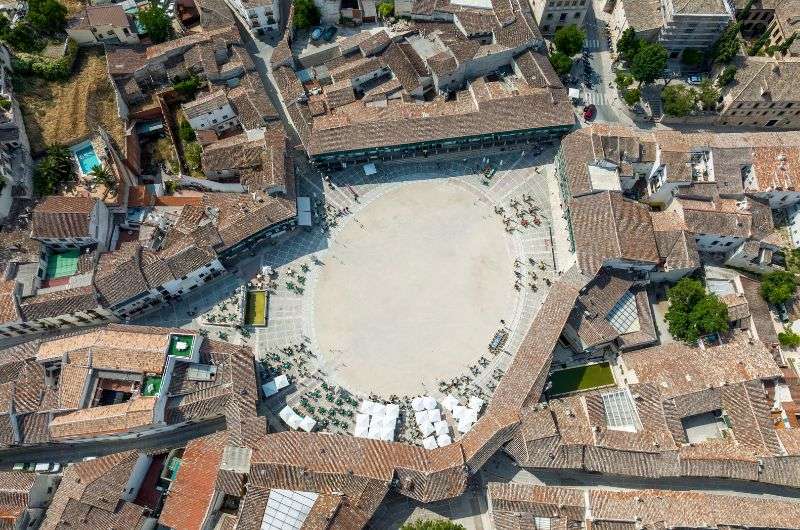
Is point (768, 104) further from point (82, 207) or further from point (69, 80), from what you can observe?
point (69, 80)

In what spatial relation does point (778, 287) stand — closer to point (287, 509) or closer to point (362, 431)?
point (362, 431)

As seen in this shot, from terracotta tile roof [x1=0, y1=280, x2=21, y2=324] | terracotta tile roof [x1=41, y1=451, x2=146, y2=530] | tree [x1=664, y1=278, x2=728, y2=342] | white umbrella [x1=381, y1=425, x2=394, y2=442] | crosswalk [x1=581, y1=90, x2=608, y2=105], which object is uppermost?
crosswalk [x1=581, y1=90, x2=608, y2=105]

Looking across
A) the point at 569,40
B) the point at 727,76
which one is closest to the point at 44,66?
the point at 569,40

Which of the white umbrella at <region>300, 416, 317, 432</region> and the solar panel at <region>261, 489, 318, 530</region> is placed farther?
the white umbrella at <region>300, 416, 317, 432</region>

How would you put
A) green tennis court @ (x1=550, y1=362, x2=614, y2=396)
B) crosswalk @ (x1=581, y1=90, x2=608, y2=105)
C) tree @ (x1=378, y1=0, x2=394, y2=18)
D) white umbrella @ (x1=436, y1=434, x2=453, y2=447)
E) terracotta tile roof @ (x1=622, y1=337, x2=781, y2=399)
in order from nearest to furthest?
1. terracotta tile roof @ (x1=622, y1=337, x2=781, y2=399)
2. white umbrella @ (x1=436, y1=434, x2=453, y2=447)
3. green tennis court @ (x1=550, y1=362, x2=614, y2=396)
4. crosswalk @ (x1=581, y1=90, x2=608, y2=105)
5. tree @ (x1=378, y1=0, x2=394, y2=18)

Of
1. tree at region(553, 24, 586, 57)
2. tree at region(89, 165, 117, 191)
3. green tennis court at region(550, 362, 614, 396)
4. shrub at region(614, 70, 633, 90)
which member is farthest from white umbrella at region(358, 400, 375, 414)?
tree at region(553, 24, 586, 57)

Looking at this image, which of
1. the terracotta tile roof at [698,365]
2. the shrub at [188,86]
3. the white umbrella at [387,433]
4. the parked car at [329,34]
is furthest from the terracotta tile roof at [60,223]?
the terracotta tile roof at [698,365]

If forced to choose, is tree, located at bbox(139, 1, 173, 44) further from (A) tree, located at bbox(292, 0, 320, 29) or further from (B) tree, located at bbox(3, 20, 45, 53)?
(A) tree, located at bbox(292, 0, 320, 29)
